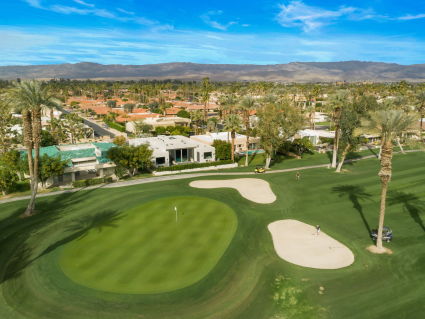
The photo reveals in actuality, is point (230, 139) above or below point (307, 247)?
above

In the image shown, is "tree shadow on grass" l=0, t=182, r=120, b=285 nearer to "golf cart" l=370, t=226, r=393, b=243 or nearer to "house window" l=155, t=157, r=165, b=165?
"house window" l=155, t=157, r=165, b=165

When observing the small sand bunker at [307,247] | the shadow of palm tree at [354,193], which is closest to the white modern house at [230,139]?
the shadow of palm tree at [354,193]

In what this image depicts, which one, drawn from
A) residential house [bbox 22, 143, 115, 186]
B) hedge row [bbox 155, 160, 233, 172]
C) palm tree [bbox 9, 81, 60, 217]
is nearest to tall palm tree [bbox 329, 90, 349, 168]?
hedge row [bbox 155, 160, 233, 172]

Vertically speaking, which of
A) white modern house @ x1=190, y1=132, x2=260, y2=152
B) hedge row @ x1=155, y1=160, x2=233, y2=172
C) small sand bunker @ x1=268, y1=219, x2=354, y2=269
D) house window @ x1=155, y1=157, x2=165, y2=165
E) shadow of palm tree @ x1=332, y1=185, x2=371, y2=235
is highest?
white modern house @ x1=190, y1=132, x2=260, y2=152

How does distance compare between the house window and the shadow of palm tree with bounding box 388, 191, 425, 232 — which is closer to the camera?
the shadow of palm tree with bounding box 388, 191, 425, 232

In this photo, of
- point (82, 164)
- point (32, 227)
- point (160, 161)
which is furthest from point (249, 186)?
point (32, 227)

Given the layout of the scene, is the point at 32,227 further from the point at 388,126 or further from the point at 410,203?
the point at 410,203

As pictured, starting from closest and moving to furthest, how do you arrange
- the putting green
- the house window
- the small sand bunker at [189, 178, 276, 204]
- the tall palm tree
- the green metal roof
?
the putting green
the small sand bunker at [189, 178, 276, 204]
the green metal roof
the tall palm tree
the house window
